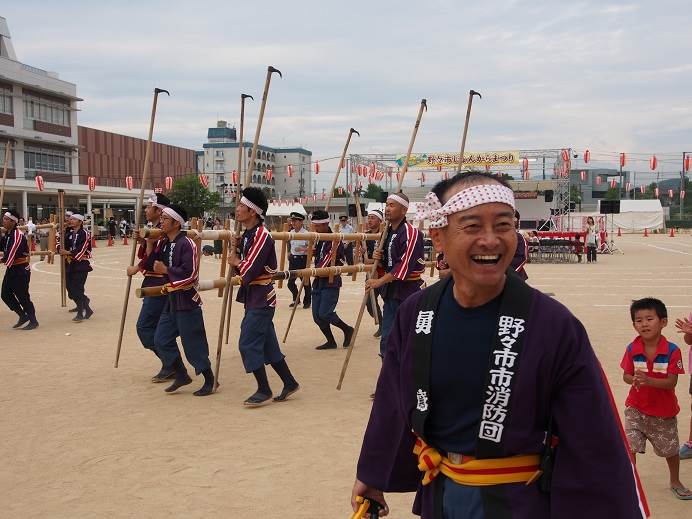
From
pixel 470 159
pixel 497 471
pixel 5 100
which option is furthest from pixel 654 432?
pixel 5 100

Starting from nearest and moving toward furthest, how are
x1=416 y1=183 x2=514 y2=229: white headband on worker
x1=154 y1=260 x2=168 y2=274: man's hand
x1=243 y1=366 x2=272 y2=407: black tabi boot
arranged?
1. x1=416 y1=183 x2=514 y2=229: white headband on worker
2. x1=243 y1=366 x2=272 y2=407: black tabi boot
3. x1=154 y1=260 x2=168 y2=274: man's hand

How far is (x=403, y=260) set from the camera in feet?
23.1

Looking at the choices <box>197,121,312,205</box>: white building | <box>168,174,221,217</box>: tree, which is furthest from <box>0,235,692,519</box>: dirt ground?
<box>197,121,312,205</box>: white building

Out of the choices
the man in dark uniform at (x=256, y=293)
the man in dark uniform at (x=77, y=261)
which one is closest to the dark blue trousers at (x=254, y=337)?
the man in dark uniform at (x=256, y=293)

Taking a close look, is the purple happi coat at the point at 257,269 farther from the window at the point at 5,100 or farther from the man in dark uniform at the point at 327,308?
the window at the point at 5,100

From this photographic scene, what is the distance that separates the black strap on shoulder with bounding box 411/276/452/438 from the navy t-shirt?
2 cm

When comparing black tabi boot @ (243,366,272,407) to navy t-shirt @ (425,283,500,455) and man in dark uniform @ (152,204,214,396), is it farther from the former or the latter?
navy t-shirt @ (425,283,500,455)

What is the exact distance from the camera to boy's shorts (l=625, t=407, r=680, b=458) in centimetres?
435

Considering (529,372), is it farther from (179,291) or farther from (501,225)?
(179,291)

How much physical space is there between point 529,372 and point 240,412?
4909 mm

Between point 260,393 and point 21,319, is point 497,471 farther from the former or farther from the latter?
point 21,319

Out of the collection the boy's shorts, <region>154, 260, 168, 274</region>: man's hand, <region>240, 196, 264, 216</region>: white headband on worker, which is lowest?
the boy's shorts

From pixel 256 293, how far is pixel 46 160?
155 feet

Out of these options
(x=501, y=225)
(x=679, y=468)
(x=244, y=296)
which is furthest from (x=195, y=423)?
(x=501, y=225)
